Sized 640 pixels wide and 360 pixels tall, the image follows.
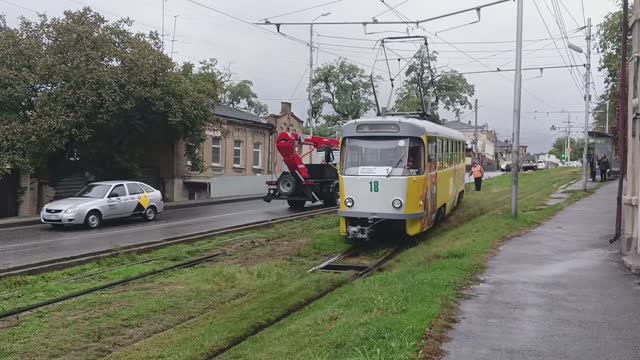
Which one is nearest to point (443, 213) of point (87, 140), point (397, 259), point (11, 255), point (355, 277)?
point (397, 259)

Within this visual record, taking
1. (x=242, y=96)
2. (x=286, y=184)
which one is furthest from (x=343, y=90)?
(x=286, y=184)

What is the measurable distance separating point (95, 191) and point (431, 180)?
1246cm

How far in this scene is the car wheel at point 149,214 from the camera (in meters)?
22.8

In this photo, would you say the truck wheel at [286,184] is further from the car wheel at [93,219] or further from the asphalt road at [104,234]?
the car wheel at [93,219]

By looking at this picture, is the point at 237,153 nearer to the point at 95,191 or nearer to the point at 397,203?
the point at 95,191

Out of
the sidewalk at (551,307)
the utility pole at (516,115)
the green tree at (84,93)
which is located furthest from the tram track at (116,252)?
the green tree at (84,93)

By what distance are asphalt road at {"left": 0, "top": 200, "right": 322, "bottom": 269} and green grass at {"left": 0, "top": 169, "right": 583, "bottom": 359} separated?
7.95ft

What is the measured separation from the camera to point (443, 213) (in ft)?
58.9

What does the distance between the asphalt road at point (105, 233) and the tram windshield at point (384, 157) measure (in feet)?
20.6

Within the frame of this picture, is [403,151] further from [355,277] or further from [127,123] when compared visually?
[127,123]

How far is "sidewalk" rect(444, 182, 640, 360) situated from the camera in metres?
6.25

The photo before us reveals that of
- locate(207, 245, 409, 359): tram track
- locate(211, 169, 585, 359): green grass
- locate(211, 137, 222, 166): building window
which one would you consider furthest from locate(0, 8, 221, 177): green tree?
locate(211, 169, 585, 359): green grass

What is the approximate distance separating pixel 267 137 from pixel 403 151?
101 feet

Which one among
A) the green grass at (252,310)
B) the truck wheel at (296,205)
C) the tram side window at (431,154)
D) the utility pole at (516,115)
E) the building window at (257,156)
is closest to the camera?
the green grass at (252,310)
